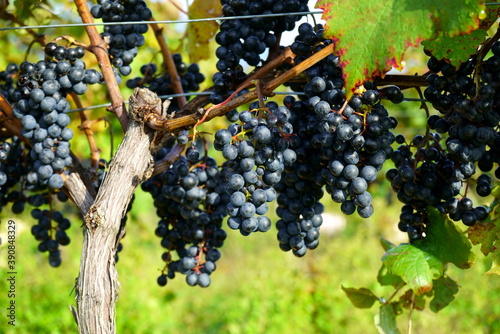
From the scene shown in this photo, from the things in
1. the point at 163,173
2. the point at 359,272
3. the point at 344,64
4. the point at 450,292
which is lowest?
the point at 450,292

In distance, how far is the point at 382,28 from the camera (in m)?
1.01

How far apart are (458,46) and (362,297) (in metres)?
0.83

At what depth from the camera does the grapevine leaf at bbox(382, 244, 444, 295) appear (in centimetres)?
112

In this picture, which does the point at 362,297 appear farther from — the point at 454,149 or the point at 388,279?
the point at 454,149

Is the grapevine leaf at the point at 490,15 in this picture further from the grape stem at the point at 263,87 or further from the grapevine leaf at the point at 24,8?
the grapevine leaf at the point at 24,8

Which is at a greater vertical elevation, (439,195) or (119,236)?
(119,236)

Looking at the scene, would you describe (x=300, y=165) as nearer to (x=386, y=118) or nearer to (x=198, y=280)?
(x=386, y=118)

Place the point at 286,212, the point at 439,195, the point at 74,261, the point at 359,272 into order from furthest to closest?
the point at 359,272 < the point at 74,261 < the point at 286,212 < the point at 439,195

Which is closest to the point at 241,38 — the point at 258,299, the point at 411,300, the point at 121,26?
the point at 121,26

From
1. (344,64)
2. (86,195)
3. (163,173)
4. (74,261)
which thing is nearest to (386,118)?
(344,64)

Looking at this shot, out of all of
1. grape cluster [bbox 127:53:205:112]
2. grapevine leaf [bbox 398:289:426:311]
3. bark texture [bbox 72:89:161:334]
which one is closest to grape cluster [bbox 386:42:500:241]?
grapevine leaf [bbox 398:289:426:311]

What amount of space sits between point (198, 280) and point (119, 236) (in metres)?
0.26

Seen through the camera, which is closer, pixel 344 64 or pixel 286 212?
pixel 344 64

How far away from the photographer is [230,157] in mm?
1094
